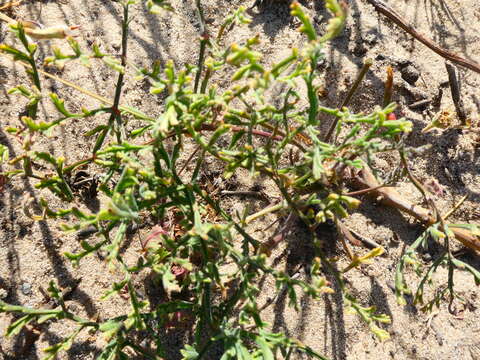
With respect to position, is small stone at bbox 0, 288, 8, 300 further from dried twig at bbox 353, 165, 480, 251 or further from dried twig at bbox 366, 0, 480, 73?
dried twig at bbox 366, 0, 480, 73

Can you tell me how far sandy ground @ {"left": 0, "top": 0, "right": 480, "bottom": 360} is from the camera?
6.79 ft

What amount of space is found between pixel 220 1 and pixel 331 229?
1.41 meters

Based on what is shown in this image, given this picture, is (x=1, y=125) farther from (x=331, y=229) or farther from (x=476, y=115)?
(x=476, y=115)

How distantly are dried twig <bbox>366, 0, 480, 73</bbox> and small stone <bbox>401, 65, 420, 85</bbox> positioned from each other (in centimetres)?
14

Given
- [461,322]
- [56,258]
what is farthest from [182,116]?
[461,322]

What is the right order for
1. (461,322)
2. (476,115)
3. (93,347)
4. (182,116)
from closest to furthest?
(182,116)
(93,347)
(461,322)
(476,115)

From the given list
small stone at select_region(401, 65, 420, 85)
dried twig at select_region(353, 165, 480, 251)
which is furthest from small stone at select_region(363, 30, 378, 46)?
dried twig at select_region(353, 165, 480, 251)

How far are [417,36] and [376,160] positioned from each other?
0.71 meters

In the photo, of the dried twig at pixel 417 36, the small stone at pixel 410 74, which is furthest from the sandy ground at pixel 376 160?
the dried twig at pixel 417 36

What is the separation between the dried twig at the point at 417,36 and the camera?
2416 millimetres

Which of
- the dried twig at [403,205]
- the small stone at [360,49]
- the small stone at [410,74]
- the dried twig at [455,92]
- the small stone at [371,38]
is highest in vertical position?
the small stone at [371,38]

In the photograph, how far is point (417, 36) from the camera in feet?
8.11

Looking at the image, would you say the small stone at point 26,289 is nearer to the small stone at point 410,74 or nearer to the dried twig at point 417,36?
the small stone at point 410,74

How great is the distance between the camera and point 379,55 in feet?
8.39
